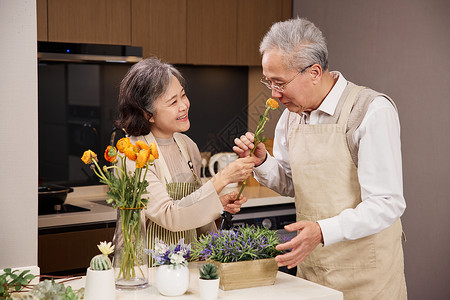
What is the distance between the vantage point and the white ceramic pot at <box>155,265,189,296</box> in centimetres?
160

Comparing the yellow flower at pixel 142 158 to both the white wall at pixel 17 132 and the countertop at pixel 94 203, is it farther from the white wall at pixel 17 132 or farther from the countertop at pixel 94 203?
the countertop at pixel 94 203

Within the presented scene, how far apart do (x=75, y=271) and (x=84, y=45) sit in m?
1.34

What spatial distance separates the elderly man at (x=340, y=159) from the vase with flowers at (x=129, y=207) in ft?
1.78

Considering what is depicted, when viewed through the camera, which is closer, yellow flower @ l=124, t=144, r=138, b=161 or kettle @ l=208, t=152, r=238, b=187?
yellow flower @ l=124, t=144, r=138, b=161

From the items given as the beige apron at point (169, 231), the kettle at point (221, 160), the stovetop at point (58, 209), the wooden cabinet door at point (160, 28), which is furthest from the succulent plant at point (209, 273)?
the kettle at point (221, 160)

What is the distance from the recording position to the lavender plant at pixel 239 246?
1.70m

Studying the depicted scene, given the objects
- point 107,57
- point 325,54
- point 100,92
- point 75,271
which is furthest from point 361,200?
point 100,92

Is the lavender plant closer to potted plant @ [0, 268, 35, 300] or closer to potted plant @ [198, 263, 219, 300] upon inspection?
potted plant @ [198, 263, 219, 300]

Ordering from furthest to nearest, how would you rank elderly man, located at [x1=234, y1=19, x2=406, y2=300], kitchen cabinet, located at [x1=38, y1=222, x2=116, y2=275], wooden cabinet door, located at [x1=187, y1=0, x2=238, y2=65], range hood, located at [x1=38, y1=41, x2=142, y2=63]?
wooden cabinet door, located at [x1=187, y1=0, x2=238, y2=65]
range hood, located at [x1=38, y1=41, x2=142, y2=63]
kitchen cabinet, located at [x1=38, y1=222, x2=116, y2=275]
elderly man, located at [x1=234, y1=19, x2=406, y2=300]

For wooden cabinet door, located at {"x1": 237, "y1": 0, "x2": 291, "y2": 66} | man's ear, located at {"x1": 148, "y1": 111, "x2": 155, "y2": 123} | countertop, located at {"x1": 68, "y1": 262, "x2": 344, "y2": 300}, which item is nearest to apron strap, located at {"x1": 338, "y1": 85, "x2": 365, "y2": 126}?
countertop, located at {"x1": 68, "y1": 262, "x2": 344, "y2": 300}

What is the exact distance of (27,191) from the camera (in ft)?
6.01

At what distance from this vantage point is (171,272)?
5.27 ft

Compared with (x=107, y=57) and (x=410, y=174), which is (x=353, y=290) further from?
(x=107, y=57)

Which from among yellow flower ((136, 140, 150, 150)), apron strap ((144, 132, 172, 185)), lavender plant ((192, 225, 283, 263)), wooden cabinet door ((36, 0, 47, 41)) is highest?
wooden cabinet door ((36, 0, 47, 41))
